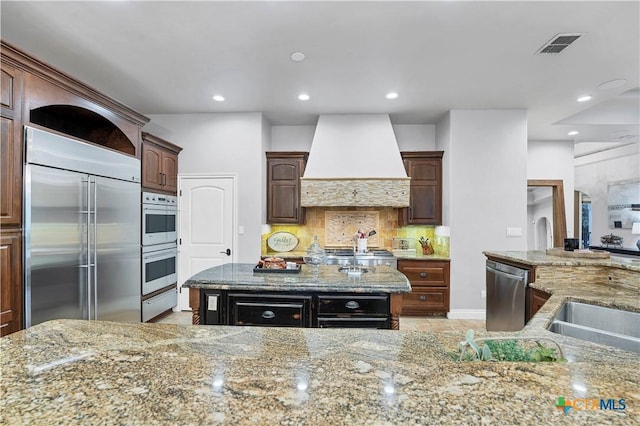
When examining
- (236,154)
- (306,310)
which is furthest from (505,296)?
(236,154)

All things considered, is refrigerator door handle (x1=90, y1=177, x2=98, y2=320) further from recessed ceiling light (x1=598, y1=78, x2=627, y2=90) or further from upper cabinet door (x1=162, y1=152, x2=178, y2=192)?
recessed ceiling light (x1=598, y1=78, x2=627, y2=90)

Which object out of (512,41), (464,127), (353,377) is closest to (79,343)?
(353,377)

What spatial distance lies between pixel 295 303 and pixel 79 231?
2.02m

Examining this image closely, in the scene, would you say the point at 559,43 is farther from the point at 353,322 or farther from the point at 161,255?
the point at 161,255

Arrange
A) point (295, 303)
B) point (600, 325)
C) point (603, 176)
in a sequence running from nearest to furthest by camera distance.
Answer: point (600, 325)
point (295, 303)
point (603, 176)

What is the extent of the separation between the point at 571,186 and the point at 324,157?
4804 mm

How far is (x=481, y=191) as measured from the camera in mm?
4352

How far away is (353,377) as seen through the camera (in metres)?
0.74

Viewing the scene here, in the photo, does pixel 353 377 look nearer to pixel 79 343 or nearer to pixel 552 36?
pixel 79 343

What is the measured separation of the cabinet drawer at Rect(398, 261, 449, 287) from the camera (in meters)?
4.33

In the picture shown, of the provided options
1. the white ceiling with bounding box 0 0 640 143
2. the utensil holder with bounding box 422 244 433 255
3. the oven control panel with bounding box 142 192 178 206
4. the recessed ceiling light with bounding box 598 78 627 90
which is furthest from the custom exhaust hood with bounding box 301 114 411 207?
the recessed ceiling light with bounding box 598 78 627 90

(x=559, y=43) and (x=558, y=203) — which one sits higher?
(x=559, y=43)

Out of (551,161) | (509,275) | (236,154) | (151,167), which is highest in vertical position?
(551,161)

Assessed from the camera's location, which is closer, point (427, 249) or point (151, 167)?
point (151, 167)
